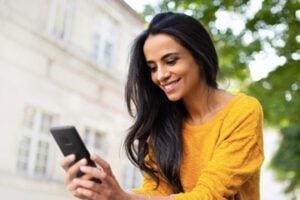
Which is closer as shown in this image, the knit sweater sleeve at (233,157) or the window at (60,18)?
the knit sweater sleeve at (233,157)

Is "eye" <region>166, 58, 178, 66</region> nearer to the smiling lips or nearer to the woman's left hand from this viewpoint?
the smiling lips

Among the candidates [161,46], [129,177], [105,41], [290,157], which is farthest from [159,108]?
→ [290,157]

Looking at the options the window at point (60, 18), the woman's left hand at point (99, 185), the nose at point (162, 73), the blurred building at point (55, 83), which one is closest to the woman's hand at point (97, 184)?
the woman's left hand at point (99, 185)

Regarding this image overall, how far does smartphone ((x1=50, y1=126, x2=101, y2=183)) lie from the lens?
69 centimetres

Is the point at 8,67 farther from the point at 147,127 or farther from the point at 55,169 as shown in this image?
the point at 147,127

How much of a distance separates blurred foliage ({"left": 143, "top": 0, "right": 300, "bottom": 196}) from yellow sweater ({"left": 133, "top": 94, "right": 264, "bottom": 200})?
1490 mm

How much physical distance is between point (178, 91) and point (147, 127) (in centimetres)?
13

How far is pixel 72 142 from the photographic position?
692mm

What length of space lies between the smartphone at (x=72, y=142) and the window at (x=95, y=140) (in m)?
1.67

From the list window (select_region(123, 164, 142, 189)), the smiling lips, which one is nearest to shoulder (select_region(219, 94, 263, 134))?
the smiling lips

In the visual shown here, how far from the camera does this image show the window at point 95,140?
2404 millimetres

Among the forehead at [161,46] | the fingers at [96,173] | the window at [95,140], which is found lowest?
the fingers at [96,173]

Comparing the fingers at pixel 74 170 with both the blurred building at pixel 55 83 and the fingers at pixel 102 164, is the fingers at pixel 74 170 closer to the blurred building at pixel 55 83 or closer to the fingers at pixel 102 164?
the fingers at pixel 102 164

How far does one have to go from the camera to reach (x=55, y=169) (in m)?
2.07
